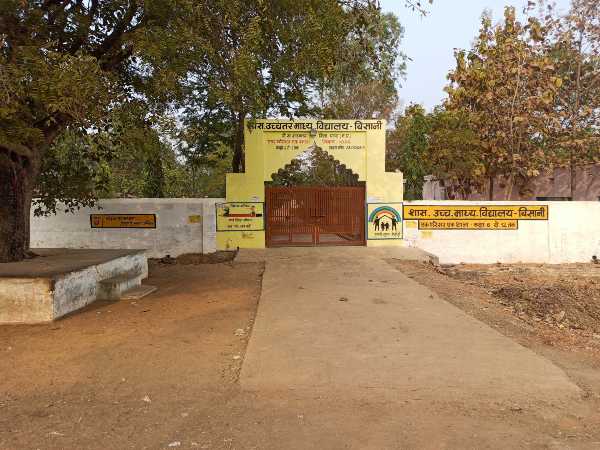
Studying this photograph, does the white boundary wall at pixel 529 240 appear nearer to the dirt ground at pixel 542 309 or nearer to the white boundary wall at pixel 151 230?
the dirt ground at pixel 542 309

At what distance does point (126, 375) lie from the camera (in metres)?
4.29

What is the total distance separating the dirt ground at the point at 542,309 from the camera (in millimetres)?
4922

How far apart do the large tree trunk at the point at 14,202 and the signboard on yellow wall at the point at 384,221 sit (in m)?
8.79

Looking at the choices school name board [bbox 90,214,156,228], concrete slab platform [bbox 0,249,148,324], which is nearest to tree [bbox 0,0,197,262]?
concrete slab platform [bbox 0,249,148,324]

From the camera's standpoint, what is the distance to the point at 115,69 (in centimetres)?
852

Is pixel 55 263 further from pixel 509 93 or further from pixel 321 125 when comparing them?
pixel 509 93

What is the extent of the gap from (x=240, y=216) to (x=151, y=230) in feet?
8.69

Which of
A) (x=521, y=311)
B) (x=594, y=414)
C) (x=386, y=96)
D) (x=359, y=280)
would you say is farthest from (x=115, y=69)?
(x=386, y=96)

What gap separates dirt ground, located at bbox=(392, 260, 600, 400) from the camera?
4922 mm

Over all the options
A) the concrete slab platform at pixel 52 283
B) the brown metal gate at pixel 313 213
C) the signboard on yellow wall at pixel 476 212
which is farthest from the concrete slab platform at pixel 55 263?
the signboard on yellow wall at pixel 476 212

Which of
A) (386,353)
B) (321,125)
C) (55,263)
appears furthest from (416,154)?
(386,353)

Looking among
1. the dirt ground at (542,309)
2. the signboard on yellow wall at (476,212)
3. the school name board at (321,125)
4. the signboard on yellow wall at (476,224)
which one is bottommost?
the dirt ground at (542,309)

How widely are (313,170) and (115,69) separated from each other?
23.0 m

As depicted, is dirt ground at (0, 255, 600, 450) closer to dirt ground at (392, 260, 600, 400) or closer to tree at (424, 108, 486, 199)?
dirt ground at (392, 260, 600, 400)
